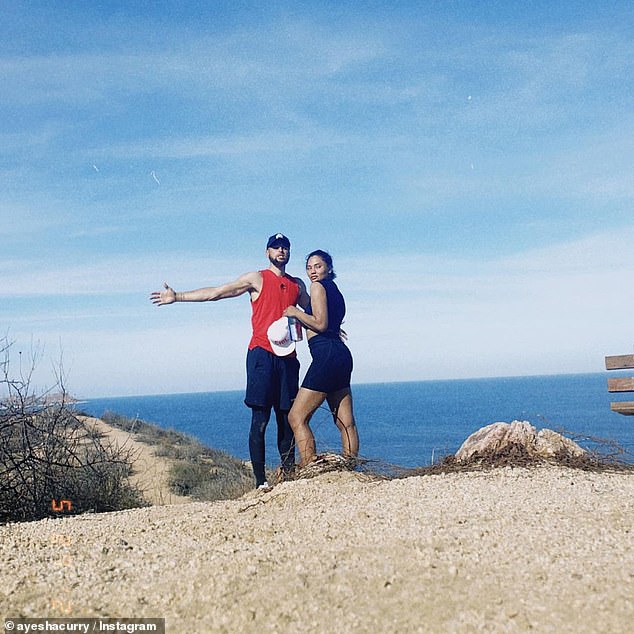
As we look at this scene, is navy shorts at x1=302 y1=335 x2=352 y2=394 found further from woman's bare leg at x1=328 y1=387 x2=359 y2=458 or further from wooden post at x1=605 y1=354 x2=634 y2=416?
wooden post at x1=605 y1=354 x2=634 y2=416

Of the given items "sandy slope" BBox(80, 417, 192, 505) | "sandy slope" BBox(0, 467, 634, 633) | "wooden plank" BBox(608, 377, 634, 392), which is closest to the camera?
"sandy slope" BBox(0, 467, 634, 633)

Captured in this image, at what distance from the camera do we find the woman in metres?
7.66

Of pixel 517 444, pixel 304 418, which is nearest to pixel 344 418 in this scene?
pixel 304 418

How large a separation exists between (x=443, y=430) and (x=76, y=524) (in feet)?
174

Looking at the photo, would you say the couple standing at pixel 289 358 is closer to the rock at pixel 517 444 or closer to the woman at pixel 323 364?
the woman at pixel 323 364

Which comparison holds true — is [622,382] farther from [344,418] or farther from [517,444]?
[344,418]

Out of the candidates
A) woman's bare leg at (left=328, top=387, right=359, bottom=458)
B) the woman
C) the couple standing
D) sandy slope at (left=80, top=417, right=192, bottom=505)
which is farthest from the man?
sandy slope at (left=80, top=417, right=192, bottom=505)

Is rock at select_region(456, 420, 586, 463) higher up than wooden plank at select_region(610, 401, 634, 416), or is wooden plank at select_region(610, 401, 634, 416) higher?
wooden plank at select_region(610, 401, 634, 416)

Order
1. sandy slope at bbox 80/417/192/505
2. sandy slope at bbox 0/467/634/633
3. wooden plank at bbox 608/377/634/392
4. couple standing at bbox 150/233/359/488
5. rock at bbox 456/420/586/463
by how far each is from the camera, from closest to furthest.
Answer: sandy slope at bbox 0/467/634/633 < rock at bbox 456/420/586/463 < couple standing at bbox 150/233/359/488 < wooden plank at bbox 608/377/634/392 < sandy slope at bbox 80/417/192/505

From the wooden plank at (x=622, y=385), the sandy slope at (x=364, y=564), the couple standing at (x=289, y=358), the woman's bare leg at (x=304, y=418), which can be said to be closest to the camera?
the sandy slope at (x=364, y=564)

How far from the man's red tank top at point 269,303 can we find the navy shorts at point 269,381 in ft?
0.37

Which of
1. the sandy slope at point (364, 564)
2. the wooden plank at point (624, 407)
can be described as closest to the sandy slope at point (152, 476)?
the wooden plank at point (624, 407)

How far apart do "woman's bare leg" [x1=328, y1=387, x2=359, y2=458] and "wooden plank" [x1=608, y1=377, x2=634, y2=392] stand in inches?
112

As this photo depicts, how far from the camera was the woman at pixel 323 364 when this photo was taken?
25.1 ft
